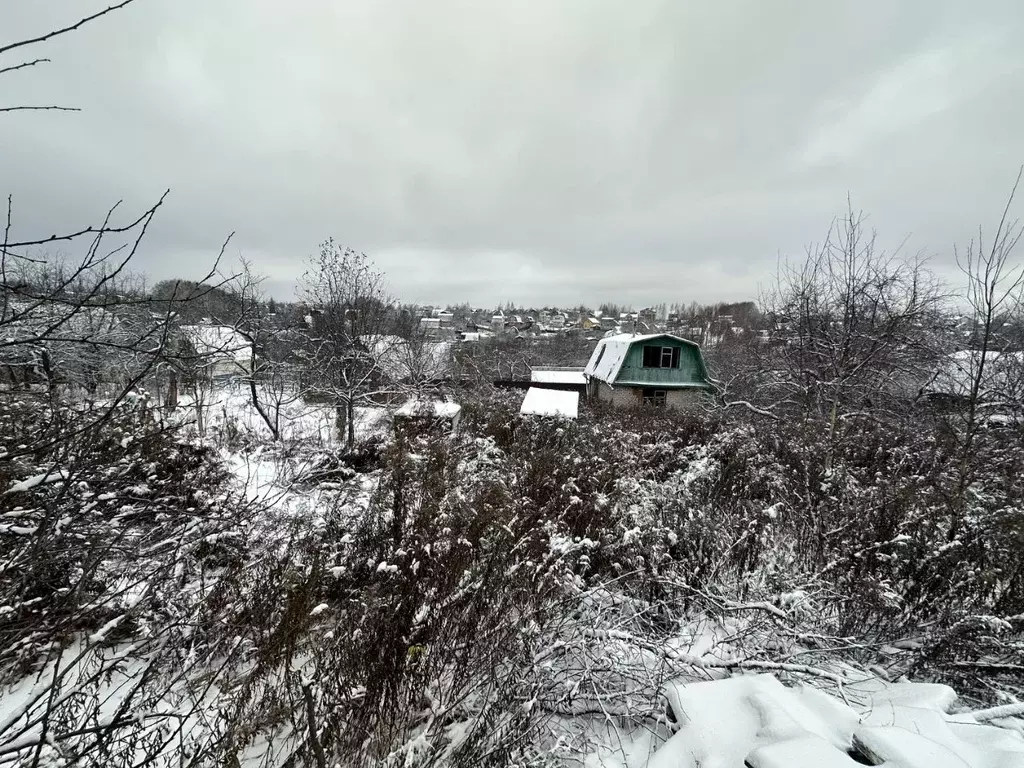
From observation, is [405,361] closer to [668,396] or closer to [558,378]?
[668,396]

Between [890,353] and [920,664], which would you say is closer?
[920,664]

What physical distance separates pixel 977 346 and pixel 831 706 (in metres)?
6.60

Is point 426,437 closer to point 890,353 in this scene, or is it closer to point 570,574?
point 570,574

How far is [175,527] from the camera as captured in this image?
17.7 ft

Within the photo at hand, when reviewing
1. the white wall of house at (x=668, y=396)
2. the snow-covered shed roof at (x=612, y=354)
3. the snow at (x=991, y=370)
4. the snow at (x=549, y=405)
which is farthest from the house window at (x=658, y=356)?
the snow at (x=991, y=370)

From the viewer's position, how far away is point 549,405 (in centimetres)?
1284

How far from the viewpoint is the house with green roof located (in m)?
18.9

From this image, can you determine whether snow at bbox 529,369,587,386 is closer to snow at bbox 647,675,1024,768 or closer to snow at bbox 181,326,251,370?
snow at bbox 181,326,251,370

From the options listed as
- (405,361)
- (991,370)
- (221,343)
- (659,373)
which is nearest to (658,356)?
(659,373)

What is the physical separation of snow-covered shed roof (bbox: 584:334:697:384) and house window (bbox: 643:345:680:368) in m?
0.52

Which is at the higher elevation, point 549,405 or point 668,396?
point 549,405

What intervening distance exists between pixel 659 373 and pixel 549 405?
28.1 feet

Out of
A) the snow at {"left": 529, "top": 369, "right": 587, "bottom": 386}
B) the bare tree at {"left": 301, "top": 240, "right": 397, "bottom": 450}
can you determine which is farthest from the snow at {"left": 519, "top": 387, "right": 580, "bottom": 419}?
the snow at {"left": 529, "top": 369, "right": 587, "bottom": 386}

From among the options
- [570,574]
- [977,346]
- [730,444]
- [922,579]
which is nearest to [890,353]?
[977,346]
